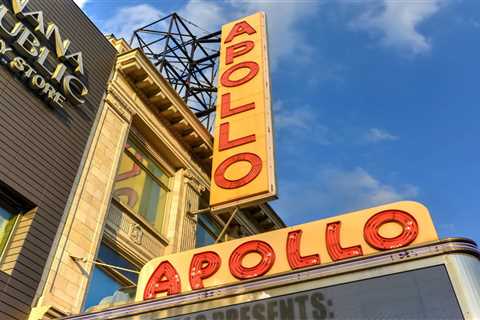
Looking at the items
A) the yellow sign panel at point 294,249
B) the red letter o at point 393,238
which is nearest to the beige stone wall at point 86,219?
the yellow sign panel at point 294,249

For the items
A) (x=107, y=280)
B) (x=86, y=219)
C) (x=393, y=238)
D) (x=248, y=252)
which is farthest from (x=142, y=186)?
(x=393, y=238)

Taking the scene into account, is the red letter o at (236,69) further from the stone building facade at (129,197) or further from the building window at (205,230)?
the building window at (205,230)

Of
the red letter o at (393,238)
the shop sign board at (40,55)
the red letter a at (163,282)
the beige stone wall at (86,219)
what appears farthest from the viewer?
the shop sign board at (40,55)

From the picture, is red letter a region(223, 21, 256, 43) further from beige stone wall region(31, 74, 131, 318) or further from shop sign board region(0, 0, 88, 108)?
shop sign board region(0, 0, 88, 108)

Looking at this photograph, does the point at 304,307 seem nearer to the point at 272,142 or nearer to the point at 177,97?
the point at 272,142

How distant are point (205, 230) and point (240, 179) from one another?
25.6ft

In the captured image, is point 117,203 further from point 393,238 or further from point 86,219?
point 393,238

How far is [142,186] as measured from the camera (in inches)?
593

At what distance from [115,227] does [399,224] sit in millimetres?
8350

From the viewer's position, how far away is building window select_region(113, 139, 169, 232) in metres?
14.1

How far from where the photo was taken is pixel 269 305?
259 inches

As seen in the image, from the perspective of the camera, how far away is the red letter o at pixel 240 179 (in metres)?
10.7

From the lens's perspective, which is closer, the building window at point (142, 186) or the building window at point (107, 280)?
the building window at point (107, 280)

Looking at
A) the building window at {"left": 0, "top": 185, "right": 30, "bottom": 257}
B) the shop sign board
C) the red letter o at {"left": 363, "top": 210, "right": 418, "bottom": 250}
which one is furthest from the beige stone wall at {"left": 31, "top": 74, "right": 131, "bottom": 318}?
the red letter o at {"left": 363, "top": 210, "right": 418, "bottom": 250}
